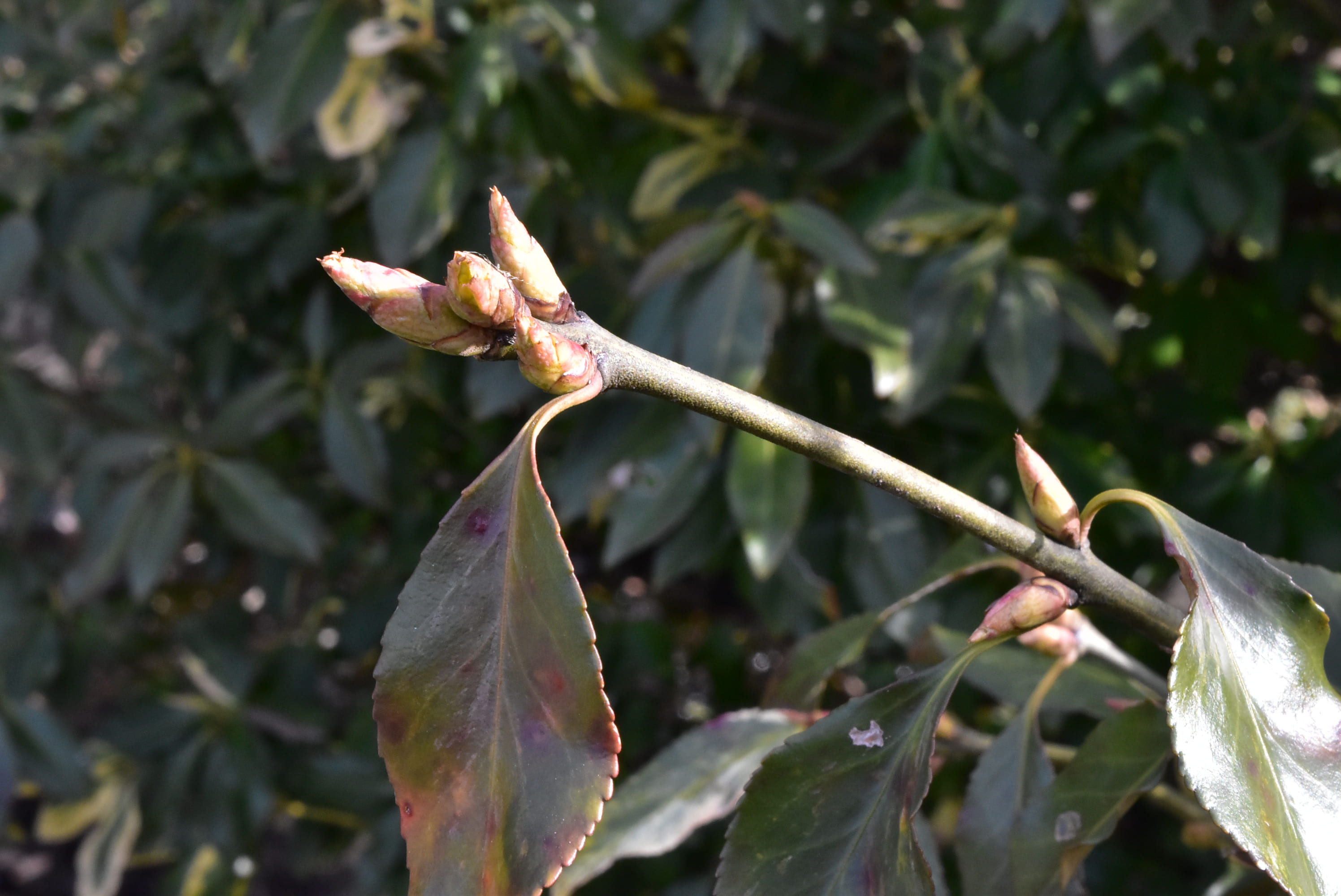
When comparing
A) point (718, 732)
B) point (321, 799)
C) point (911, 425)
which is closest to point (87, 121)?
point (321, 799)

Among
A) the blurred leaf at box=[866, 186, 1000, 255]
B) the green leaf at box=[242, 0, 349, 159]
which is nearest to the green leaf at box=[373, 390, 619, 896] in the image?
the blurred leaf at box=[866, 186, 1000, 255]

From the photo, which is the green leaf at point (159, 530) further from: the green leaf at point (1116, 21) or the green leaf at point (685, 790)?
the green leaf at point (1116, 21)

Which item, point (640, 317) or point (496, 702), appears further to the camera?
point (640, 317)

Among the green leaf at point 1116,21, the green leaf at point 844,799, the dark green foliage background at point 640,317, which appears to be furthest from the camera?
Result: the dark green foliage background at point 640,317

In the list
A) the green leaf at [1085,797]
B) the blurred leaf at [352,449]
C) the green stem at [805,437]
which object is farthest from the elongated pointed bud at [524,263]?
the blurred leaf at [352,449]

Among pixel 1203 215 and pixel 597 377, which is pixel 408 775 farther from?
pixel 1203 215

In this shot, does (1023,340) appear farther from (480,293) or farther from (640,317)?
(480,293)

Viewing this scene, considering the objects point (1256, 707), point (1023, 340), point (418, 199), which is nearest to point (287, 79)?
point (418, 199)
